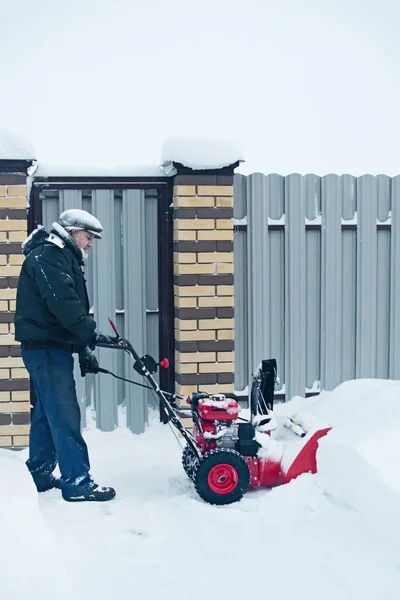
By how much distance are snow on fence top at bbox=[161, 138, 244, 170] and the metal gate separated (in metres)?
0.40

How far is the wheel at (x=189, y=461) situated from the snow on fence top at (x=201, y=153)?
2.13m

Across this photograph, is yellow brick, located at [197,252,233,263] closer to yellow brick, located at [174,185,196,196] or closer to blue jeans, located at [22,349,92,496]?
yellow brick, located at [174,185,196,196]

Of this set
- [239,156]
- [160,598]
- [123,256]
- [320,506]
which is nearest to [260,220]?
[239,156]

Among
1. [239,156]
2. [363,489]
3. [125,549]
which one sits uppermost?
[239,156]

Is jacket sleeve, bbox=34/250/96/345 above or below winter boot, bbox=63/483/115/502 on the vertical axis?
above

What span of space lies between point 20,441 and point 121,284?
1.44m

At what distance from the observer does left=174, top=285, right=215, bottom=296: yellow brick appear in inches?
218

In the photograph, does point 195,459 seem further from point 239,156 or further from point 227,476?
point 239,156

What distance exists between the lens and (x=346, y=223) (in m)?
6.03

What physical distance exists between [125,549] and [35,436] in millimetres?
1255

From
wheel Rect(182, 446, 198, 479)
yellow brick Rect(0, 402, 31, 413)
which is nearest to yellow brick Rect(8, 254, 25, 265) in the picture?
yellow brick Rect(0, 402, 31, 413)

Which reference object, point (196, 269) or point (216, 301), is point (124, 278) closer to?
point (196, 269)

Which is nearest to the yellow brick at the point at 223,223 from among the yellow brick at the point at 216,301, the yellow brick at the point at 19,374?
the yellow brick at the point at 216,301

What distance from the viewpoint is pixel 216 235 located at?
Answer: 5.55 m
